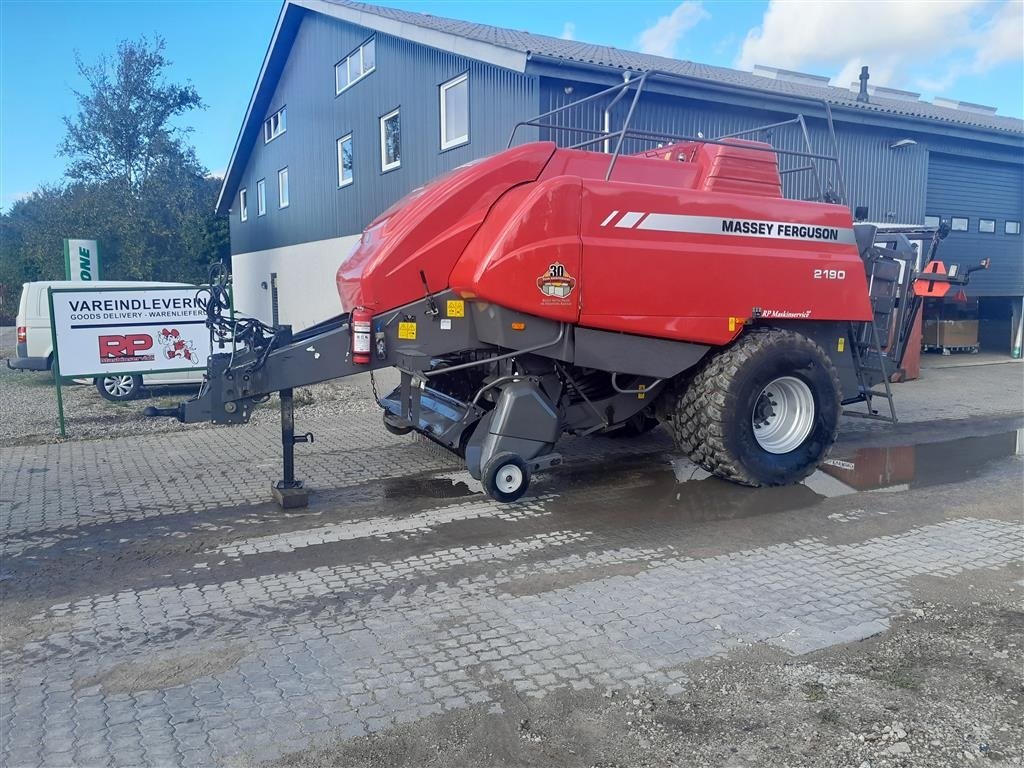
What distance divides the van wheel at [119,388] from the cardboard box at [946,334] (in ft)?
54.3

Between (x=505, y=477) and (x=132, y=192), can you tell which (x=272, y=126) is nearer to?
(x=132, y=192)

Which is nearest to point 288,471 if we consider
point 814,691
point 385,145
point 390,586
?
point 390,586

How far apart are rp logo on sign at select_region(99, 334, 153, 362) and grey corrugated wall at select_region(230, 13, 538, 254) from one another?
546cm

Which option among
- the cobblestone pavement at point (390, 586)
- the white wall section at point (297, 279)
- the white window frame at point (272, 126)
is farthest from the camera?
the white window frame at point (272, 126)

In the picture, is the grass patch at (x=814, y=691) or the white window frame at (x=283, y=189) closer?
the grass patch at (x=814, y=691)

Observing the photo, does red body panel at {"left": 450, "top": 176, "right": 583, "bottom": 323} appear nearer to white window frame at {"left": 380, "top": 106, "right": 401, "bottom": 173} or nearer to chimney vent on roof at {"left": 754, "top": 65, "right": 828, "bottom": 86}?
white window frame at {"left": 380, "top": 106, "right": 401, "bottom": 173}

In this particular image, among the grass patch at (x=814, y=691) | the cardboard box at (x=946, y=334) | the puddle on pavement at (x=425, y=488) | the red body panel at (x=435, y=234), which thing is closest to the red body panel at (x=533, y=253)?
the red body panel at (x=435, y=234)

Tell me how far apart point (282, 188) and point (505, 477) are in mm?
19026

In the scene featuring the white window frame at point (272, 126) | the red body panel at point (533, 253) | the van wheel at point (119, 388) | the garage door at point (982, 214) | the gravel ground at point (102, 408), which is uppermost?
the white window frame at point (272, 126)

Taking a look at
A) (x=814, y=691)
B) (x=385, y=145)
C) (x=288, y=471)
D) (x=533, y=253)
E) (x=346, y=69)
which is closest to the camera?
(x=814, y=691)

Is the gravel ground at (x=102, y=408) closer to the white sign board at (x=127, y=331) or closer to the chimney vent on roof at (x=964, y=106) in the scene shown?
the white sign board at (x=127, y=331)

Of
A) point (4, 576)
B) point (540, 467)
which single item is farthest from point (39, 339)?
point (540, 467)

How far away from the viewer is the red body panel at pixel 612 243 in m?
5.84

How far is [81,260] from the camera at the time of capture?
18859 mm
